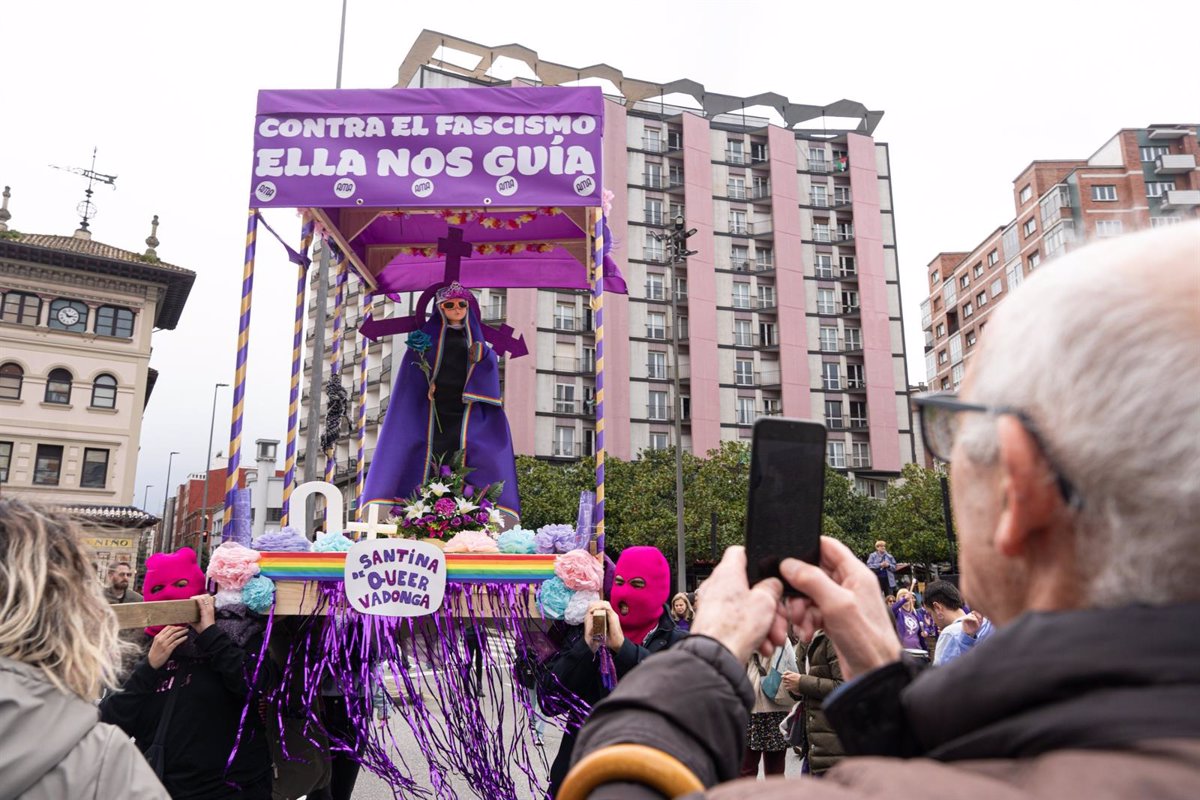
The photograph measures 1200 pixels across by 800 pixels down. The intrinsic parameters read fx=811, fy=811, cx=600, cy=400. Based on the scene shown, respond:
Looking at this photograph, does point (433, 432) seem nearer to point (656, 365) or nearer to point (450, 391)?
point (450, 391)

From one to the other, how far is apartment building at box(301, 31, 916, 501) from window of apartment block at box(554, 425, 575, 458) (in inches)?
3.1

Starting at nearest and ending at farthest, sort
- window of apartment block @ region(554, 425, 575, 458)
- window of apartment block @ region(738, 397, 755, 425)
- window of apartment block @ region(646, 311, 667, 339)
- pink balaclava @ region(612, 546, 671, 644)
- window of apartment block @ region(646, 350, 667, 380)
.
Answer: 1. pink balaclava @ region(612, 546, 671, 644)
2. window of apartment block @ region(554, 425, 575, 458)
3. window of apartment block @ region(646, 350, 667, 380)
4. window of apartment block @ region(646, 311, 667, 339)
5. window of apartment block @ region(738, 397, 755, 425)

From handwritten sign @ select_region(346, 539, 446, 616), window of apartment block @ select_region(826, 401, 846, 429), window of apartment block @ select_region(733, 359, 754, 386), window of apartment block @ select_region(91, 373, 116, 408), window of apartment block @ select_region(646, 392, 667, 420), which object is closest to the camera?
handwritten sign @ select_region(346, 539, 446, 616)

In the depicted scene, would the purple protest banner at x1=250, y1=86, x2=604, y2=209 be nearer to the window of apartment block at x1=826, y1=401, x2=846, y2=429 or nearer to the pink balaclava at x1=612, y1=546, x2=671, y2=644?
the pink balaclava at x1=612, y1=546, x2=671, y2=644

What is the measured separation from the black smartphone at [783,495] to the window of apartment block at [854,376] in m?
44.4

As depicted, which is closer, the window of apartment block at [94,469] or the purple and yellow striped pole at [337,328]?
the purple and yellow striped pole at [337,328]

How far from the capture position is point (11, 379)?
31.7 m

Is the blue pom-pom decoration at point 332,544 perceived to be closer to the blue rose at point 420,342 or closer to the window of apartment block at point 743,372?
the blue rose at point 420,342

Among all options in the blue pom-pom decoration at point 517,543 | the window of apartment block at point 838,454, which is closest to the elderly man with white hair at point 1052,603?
the blue pom-pom decoration at point 517,543

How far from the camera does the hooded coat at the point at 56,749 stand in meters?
1.59

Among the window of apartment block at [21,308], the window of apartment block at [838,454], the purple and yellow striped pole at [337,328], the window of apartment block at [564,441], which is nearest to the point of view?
the purple and yellow striped pole at [337,328]

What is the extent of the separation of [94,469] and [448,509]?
3329cm

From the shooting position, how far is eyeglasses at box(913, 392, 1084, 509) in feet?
2.70

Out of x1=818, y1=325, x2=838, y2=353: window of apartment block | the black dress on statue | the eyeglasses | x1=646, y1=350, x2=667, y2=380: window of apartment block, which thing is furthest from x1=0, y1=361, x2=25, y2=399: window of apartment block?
the eyeglasses
